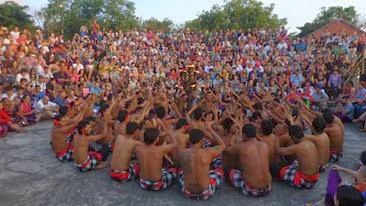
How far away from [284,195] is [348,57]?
13.1m

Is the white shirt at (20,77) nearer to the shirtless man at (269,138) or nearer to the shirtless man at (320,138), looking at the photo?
the shirtless man at (269,138)

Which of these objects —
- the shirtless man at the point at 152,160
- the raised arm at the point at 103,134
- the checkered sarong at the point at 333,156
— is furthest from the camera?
the checkered sarong at the point at 333,156

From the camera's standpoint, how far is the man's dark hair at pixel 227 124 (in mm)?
7254

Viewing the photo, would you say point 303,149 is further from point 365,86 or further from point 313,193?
point 365,86

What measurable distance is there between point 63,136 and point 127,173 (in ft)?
6.05

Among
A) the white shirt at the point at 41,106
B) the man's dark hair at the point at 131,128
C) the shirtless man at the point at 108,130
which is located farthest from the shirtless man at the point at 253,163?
the white shirt at the point at 41,106

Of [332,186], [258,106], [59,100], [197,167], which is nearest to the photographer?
[332,186]

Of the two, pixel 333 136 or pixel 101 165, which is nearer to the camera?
pixel 333 136

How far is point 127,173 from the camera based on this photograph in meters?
6.63

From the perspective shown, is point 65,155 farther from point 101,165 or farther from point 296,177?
point 296,177

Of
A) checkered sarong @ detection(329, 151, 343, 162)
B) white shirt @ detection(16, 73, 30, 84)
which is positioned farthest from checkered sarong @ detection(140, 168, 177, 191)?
white shirt @ detection(16, 73, 30, 84)

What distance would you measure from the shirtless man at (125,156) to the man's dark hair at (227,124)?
161cm

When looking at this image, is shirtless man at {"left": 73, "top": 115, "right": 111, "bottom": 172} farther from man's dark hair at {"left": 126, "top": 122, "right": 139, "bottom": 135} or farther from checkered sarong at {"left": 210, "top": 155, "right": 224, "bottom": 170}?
checkered sarong at {"left": 210, "top": 155, "right": 224, "bottom": 170}

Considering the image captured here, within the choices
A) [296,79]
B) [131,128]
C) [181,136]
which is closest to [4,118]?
[131,128]
